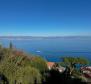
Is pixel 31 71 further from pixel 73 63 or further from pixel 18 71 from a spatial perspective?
pixel 73 63

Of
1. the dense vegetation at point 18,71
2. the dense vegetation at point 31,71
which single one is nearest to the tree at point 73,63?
the dense vegetation at point 31,71

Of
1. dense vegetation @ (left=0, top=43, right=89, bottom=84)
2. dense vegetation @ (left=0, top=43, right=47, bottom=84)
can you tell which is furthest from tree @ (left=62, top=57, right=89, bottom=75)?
dense vegetation @ (left=0, top=43, right=47, bottom=84)

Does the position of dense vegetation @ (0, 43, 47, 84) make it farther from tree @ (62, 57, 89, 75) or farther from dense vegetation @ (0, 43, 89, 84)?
tree @ (62, 57, 89, 75)

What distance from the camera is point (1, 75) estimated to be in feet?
26.0

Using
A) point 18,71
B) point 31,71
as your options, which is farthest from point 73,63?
point 18,71

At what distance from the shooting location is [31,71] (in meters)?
8.36

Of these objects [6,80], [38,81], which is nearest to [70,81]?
[38,81]

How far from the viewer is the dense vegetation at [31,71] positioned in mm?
7922

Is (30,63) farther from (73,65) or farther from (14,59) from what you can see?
(73,65)

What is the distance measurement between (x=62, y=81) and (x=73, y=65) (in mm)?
1230

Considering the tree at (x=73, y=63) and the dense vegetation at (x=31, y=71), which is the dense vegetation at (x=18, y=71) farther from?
the tree at (x=73, y=63)

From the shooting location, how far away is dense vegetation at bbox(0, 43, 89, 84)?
7922mm

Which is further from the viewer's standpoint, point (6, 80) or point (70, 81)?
point (70, 81)

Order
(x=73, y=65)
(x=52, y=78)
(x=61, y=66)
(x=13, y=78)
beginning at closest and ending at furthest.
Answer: (x=13, y=78), (x=52, y=78), (x=73, y=65), (x=61, y=66)
